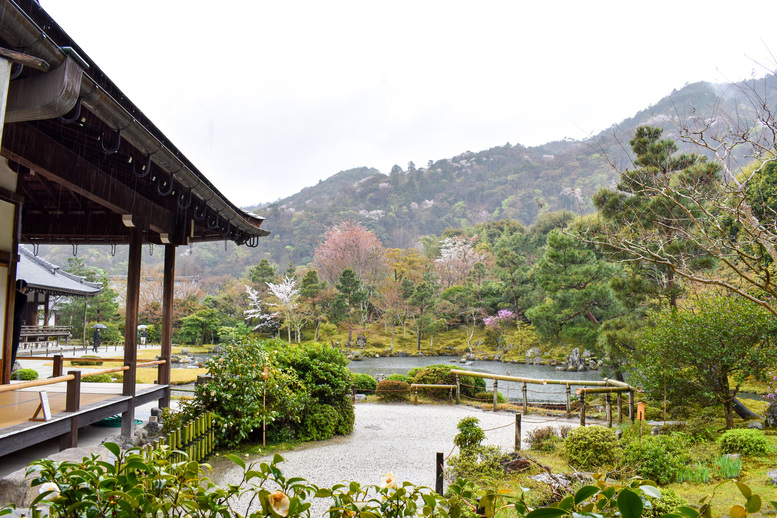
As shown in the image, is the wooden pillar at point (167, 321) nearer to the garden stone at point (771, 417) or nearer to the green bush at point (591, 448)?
the green bush at point (591, 448)

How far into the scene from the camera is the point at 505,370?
56.7 ft

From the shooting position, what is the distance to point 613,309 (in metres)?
11.3

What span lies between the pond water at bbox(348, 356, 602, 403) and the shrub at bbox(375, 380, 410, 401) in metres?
3.49

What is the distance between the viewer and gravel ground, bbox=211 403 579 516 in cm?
496

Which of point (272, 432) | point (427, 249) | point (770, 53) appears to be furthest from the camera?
point (427, 249)

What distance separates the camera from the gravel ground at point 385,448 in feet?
16.3

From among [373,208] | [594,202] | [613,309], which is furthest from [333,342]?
[373,208]

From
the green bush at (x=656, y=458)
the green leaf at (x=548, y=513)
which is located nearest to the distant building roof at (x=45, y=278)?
the green bush at (x=656, y=458)

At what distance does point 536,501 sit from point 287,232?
154 feet

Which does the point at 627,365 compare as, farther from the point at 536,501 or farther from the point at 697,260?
the point at 536,501

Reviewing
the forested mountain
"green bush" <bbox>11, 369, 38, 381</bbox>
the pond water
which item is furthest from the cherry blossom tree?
"green bush" <bbox>11, 369, 38, 381</bbox>

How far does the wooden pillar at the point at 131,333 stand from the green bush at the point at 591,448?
495cm

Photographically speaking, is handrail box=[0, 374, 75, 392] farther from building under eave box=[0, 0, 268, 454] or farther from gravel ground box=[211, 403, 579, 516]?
gravel ground box=[211, 403, 579, 516]

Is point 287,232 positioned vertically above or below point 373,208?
below
